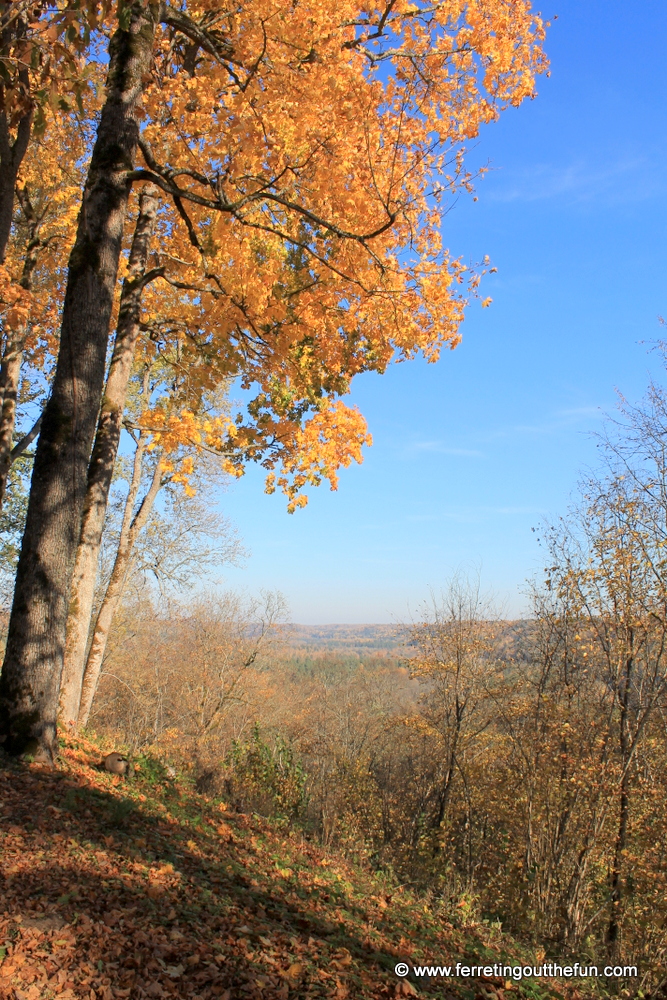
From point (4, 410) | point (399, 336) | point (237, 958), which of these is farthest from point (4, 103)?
point (4, 410)

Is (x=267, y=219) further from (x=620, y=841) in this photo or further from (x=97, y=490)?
(x=620, y=841)

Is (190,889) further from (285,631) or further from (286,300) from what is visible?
(285,631)

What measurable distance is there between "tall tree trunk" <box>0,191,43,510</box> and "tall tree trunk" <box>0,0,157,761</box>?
212 inches

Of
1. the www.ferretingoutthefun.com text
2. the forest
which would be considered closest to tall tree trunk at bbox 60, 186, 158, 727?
the forest

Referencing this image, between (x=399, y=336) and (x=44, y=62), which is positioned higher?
(x=44, y=62)

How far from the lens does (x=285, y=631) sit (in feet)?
88.5

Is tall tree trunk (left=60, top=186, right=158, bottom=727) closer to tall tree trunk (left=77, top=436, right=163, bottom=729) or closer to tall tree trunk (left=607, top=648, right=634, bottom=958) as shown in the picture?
tall tree trunk (left=77, top=436, right=163, bottom=729)

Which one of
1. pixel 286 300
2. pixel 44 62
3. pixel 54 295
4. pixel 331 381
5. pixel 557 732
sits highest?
pixel 54 295

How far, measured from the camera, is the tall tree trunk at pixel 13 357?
10094 mm

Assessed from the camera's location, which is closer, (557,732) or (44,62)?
(44,62)

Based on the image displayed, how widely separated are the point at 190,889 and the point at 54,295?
962 cm

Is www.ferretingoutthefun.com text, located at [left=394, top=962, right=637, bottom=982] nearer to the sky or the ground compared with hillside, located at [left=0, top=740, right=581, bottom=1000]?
nearer to the ground

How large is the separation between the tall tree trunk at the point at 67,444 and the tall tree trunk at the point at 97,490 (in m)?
1.68

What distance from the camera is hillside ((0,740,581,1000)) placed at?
8.60 feet
